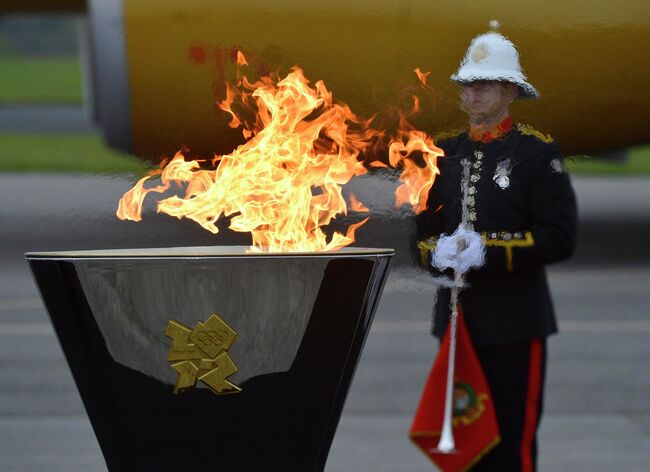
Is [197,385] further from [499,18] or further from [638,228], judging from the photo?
[638,228]

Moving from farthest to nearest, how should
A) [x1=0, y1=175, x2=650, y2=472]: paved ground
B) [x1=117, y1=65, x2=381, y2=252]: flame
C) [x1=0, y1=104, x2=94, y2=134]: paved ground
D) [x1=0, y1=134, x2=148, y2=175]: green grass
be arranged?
[x1=0, y1=104, x2=94, y2=134]: paved ground < [x1=0, y1=134, x2=148, y2=175]: green grass < [x1=0, y1=175, x2=650, y2=472]: paved ground < [x1=117, y1=65, x2=381, y2=252]: flame

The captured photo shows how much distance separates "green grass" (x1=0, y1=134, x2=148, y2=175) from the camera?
1661 cm

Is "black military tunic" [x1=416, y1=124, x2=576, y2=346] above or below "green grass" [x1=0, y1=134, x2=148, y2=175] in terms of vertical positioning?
above

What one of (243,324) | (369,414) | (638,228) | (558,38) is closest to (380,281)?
(243,324)

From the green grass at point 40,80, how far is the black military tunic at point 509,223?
28241mm

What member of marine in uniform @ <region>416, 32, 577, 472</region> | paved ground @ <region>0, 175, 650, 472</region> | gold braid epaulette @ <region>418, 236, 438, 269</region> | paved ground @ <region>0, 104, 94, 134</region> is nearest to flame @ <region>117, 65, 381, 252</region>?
gold braid epaulette @ <region>418, 236, 438, 269</region>

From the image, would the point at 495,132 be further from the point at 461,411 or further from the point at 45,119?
the point at 45,119

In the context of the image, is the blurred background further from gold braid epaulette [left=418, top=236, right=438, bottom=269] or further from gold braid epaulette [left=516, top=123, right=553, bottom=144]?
gold braid epaulette [left=516, top=123, right=553, bottom=144]

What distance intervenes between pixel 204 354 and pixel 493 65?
3.84 ft

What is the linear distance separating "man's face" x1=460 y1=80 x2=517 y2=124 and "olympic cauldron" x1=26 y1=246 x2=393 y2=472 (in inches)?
27.4

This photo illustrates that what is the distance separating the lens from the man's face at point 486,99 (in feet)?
12.5

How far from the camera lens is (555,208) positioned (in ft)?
12.4

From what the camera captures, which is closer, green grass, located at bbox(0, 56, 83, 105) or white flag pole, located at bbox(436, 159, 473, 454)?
white flag pole, located at bbox(436, 159, 473, 454)

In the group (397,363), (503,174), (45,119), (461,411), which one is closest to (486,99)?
(503,174)
